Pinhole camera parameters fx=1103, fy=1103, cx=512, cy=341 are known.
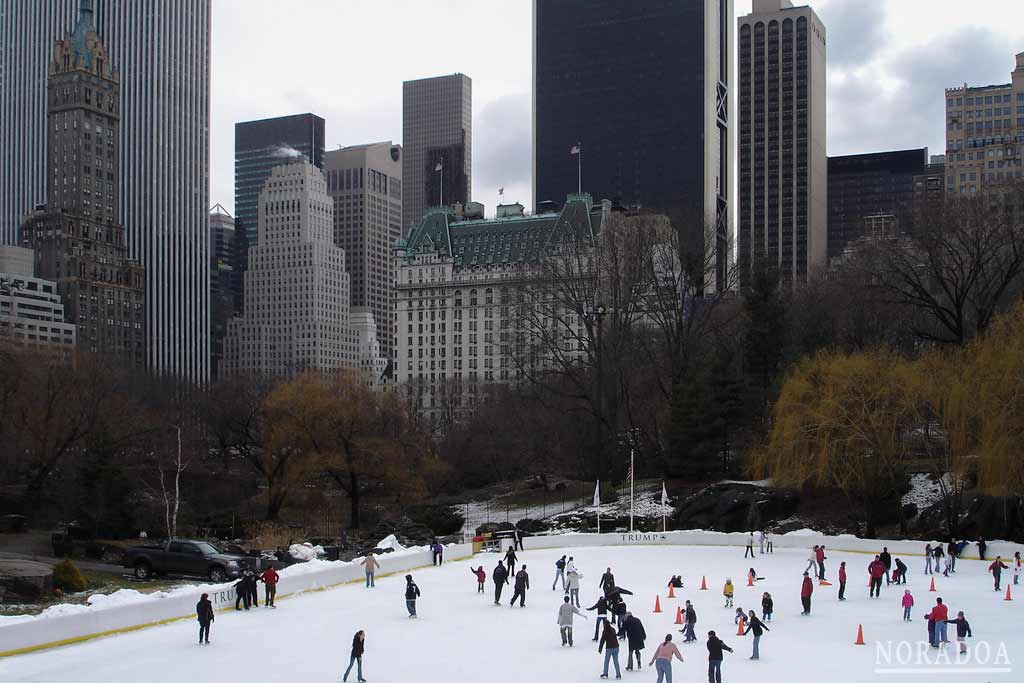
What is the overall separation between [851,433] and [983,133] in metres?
137

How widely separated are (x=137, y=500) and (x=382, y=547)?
18362mm

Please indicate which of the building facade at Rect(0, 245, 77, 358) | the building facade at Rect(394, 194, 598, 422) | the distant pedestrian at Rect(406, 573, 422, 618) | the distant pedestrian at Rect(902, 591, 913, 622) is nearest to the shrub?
the distant pedestrian at Rect(406, 573, 422, 618)

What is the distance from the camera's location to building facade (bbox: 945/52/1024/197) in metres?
160

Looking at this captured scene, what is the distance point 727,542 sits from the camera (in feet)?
154

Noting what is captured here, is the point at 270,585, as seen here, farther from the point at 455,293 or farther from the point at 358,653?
the point at 455,293

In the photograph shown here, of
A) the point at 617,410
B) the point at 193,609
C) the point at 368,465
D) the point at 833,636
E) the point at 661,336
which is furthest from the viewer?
the point at 661,336

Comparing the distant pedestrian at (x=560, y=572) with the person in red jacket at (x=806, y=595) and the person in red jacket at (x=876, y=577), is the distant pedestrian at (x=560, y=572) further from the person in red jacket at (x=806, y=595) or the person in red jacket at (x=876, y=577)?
the person in red jacket at (x=876, y=577)

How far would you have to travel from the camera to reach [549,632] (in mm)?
25750

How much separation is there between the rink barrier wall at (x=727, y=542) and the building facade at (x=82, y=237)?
146m

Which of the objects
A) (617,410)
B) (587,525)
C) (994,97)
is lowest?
(587,525)

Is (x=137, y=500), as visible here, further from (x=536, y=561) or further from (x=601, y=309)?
(x=601, y=309)

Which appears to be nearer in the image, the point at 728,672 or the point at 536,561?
the point at 728,672

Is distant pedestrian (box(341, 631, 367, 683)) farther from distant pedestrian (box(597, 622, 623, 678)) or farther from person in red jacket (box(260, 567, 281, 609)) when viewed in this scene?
person in red jacket (box(260, 567, 281, 609))

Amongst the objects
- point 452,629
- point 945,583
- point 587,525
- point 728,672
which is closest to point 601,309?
point 587,525
